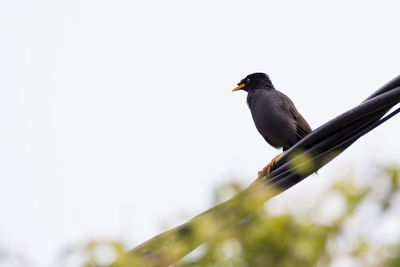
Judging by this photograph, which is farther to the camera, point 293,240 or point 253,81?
point 253,81

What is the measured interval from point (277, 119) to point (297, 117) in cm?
29

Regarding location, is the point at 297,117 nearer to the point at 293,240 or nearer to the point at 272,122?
the point at 272,122

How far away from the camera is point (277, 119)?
20.1 ft

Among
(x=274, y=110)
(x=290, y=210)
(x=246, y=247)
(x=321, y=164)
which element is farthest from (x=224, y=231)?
(x=274, y=110)

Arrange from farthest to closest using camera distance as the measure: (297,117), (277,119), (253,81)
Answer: (253,81)
(297,117)
(277,119)

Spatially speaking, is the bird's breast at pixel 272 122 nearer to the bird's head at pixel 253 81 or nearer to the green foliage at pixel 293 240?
the bird's head at pixel 253 81

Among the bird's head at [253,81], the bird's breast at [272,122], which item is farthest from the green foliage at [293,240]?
the bird's head at [253,81]

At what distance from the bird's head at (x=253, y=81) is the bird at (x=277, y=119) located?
34cm

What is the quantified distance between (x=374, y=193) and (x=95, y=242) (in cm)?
84

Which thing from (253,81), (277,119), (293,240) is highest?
(253,81)

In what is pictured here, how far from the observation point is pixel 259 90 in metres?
6.77

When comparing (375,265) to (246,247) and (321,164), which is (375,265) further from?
(321,164)

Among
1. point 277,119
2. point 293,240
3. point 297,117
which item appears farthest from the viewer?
point 297,117

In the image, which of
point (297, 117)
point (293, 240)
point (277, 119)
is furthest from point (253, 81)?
point (293, 240)
